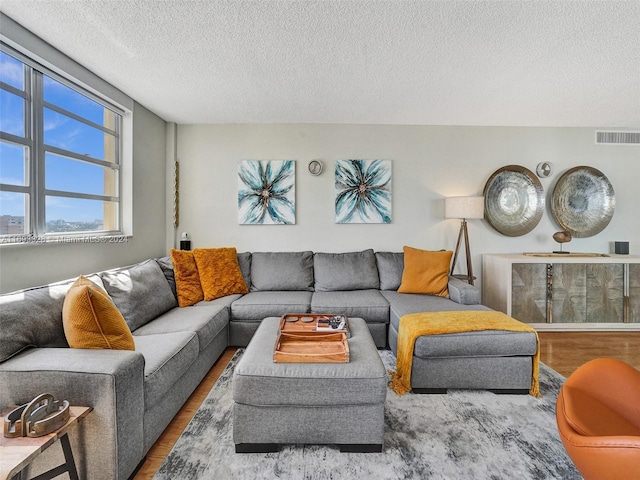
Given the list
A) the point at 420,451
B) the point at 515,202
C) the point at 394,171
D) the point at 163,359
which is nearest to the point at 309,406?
the point at 420,451

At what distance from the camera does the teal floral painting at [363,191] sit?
376 centimetres

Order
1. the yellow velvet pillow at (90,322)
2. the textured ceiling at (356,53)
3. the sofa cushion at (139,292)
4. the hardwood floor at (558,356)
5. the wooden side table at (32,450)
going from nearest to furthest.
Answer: the wooden side table at (32,450), the yellow velvet pillow at (90,322), the hardwood floor at (558,356), the textured ceiling at (356,53), the sofa cushion at (139,292)

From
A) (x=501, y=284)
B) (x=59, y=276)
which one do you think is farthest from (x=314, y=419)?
(x=501, y=284)

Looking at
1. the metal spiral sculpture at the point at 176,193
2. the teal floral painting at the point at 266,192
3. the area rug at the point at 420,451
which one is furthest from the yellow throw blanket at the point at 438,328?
the metal spiral sculpture at the point at 176,193

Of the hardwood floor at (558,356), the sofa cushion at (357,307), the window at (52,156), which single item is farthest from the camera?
the sofa cushion at (357,307)

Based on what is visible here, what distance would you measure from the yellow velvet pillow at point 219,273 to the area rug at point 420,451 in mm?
1195

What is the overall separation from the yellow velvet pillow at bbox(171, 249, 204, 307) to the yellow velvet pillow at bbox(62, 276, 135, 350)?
123cm

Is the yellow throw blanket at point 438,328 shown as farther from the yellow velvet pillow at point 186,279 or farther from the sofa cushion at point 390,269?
the yellow velvet pillow at point 186,279

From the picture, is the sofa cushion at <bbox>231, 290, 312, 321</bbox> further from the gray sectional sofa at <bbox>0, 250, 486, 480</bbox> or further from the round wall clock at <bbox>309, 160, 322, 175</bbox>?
the round wall clock at <bbox>309, 160, 322, 175</bbox>

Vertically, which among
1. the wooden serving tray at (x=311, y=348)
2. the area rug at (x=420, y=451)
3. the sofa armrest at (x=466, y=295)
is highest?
the sofa armrest at (x=466, y=295)

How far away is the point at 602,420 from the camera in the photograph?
135 centimetres

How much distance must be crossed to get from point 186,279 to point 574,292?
13.5 ft

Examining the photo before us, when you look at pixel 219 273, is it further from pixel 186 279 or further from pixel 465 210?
pixel 465 210

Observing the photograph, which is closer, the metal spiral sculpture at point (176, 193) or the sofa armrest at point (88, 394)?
the sofa armrest at point (88, 394)
